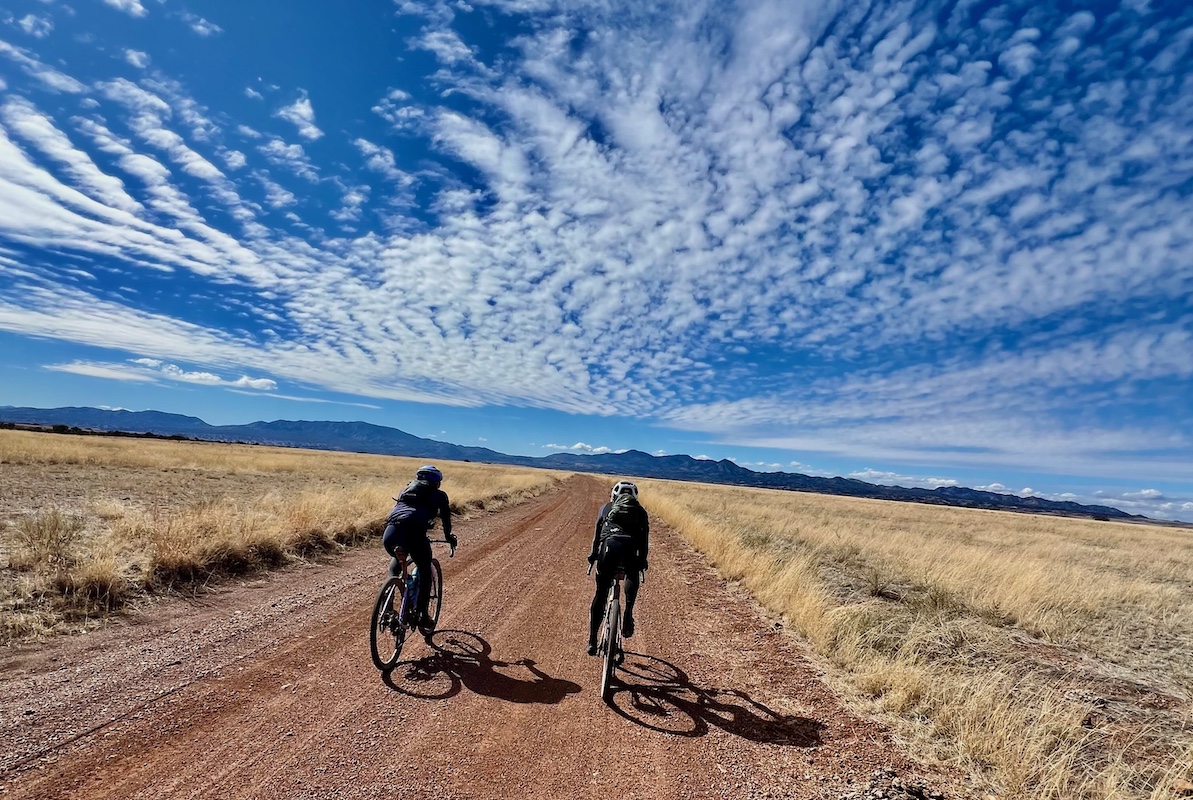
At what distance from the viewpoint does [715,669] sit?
21.9 ft

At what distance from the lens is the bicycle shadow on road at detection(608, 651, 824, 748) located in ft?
16.4

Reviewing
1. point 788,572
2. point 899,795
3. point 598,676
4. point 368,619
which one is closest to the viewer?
point 899,795

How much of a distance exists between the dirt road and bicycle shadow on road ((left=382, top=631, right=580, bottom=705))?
0.10ft

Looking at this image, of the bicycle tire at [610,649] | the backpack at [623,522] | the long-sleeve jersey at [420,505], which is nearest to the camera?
the bicycle tire at [610,649]

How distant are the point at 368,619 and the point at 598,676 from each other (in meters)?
3.69

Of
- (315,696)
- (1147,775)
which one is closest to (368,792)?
(315,696)

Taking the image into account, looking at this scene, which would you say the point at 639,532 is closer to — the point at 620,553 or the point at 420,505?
the point at 620,553

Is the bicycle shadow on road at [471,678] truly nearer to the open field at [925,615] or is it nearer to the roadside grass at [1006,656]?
the open field at [925,615]

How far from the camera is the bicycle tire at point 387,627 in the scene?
5.65 m

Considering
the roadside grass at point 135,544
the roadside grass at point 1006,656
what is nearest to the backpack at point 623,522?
the roadside grass at point 1006,656

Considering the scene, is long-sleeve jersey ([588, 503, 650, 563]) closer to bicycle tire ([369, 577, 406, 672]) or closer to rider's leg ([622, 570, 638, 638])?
rider's leg ([622, 570, 638, 638])

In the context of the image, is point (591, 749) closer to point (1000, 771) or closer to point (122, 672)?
point (1000, 771)

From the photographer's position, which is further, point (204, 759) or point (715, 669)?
point (715, 669)

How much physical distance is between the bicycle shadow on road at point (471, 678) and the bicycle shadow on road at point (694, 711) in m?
0.72
